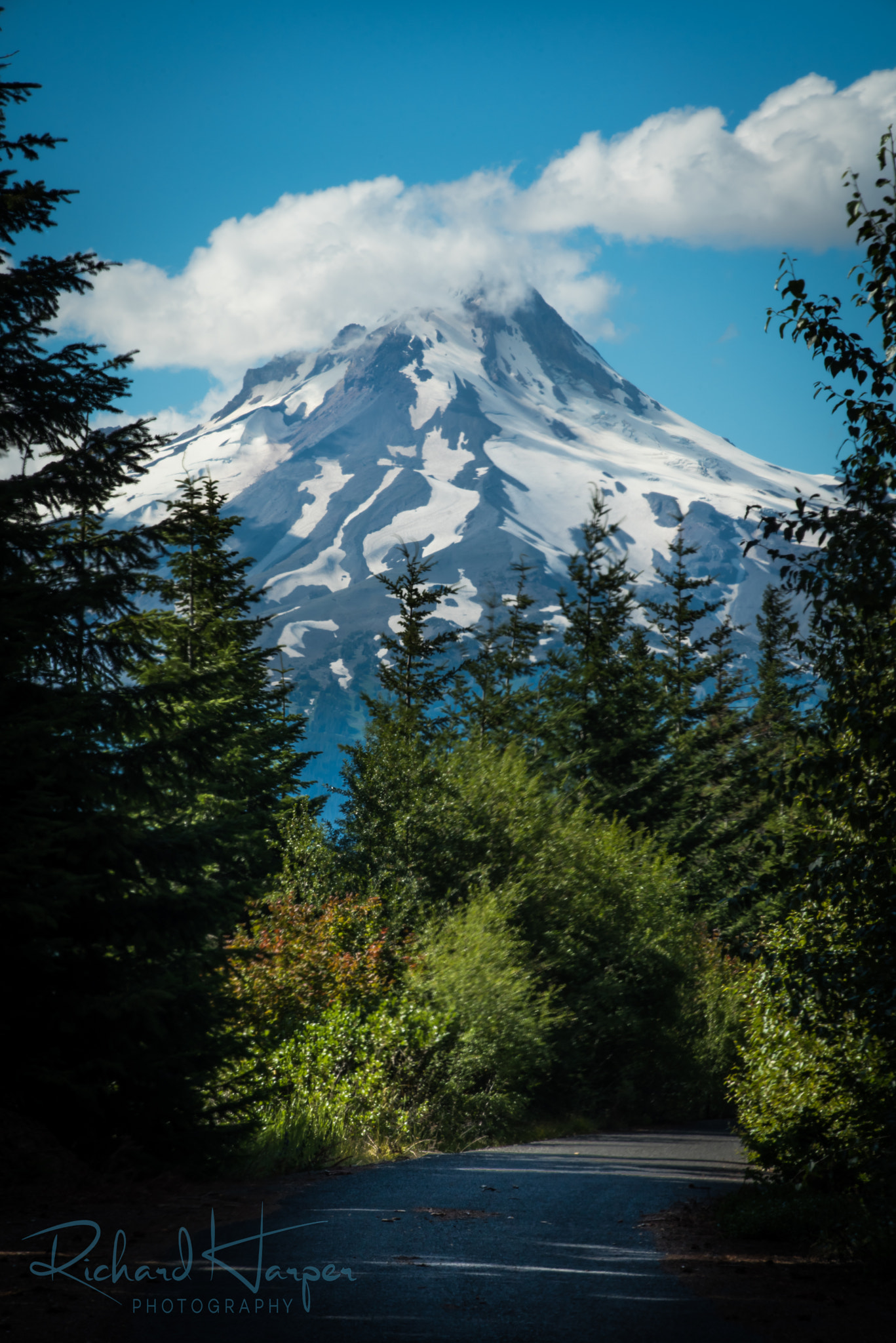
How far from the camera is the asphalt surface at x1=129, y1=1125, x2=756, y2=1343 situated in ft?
18.7

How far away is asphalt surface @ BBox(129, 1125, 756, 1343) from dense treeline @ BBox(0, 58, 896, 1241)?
5.14 ft

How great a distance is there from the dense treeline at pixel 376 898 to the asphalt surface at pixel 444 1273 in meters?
1.57

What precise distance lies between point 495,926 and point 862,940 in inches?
466

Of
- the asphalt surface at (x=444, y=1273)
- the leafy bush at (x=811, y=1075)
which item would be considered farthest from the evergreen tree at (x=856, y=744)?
the asphalt surface at (x=444, y=1273)

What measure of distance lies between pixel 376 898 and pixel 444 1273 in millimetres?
11972

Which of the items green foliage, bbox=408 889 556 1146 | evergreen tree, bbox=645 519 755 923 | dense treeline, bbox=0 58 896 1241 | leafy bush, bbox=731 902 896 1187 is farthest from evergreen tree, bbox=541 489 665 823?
leafy bush, bbox=731 902 896 1187

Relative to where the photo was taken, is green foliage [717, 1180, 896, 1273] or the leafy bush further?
the leafy bush

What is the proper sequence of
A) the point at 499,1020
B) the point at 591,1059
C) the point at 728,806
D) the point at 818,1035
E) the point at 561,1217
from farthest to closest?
1. the point at 728,806
2. the point at 591,1059
3. the point at 499,1020
4. the point at 561,1217
5. the point at 818,1035

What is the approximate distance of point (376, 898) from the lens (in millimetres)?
18703

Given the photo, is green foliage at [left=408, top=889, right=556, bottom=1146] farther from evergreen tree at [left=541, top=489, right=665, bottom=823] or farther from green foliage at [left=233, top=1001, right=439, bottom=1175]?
evergreen tree at [left=541, top=489, right=665, bottom=823]

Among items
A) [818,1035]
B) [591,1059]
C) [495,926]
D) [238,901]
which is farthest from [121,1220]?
[591,1059]

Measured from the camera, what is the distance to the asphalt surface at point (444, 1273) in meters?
5.71

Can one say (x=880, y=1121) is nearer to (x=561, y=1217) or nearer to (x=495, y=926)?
(x=561, y=1217)

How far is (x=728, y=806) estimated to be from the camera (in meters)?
35.7
